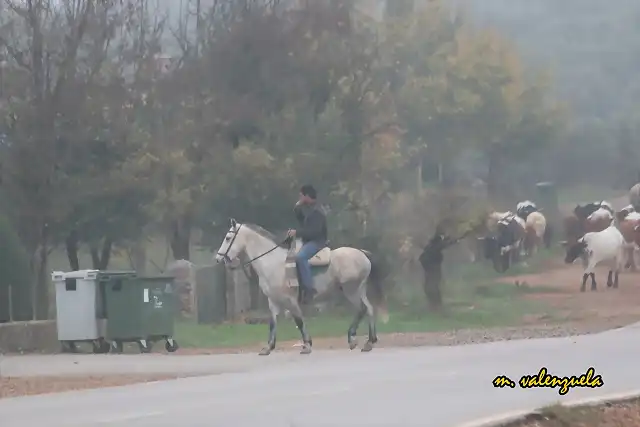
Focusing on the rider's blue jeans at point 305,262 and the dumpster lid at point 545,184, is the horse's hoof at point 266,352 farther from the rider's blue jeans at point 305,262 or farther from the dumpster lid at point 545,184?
the dumpster lid at point 545,184

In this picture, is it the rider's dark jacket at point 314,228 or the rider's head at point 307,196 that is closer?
the rider's dark jacket at point 314,228

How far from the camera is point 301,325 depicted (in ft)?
70.8

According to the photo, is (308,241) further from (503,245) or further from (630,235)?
(630,235)

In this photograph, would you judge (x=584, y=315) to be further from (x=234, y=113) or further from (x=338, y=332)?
(x=234, y=113)

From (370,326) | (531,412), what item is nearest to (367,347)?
(370,326)

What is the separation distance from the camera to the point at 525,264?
30.6 metres

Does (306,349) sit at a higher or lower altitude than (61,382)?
higher

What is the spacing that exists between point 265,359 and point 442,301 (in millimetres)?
8763

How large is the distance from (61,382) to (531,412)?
7.50 meters

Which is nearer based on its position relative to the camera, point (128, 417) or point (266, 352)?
point (128, 417)

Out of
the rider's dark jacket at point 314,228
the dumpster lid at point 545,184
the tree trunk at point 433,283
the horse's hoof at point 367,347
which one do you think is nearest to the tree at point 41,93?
the tree trunk at point 433,283

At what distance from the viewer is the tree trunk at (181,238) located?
30.5 m

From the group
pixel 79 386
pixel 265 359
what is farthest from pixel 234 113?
pixel 79 386

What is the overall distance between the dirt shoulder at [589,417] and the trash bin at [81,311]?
11.4 m
